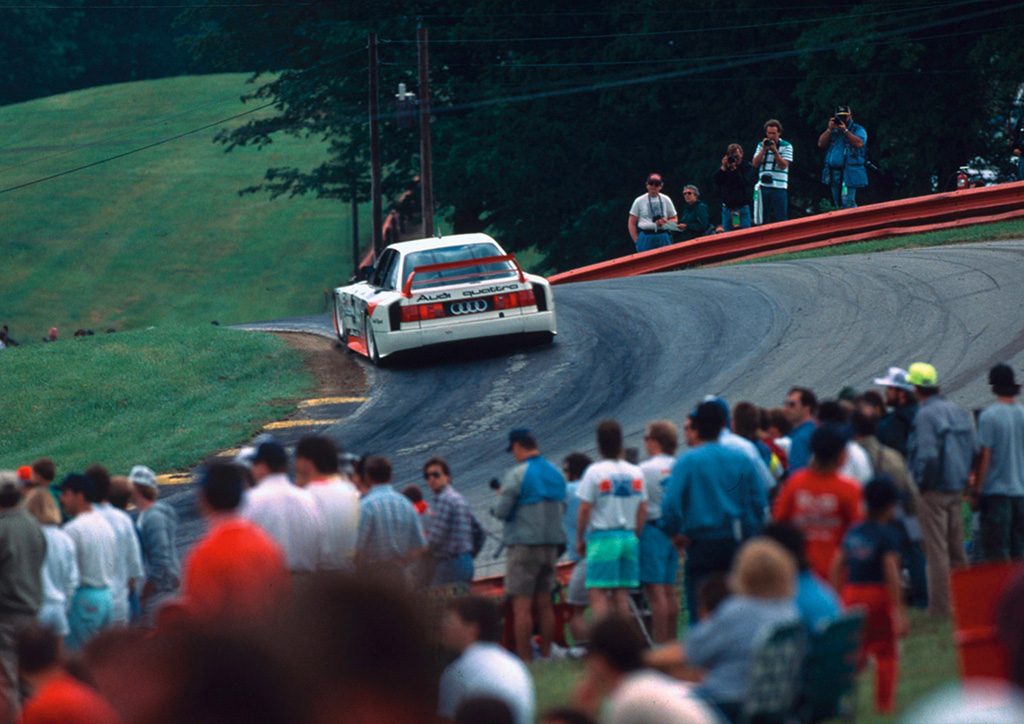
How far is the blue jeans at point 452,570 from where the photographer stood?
8.62 meters

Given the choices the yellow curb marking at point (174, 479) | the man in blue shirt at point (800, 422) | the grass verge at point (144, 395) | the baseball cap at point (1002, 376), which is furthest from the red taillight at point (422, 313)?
the baseball cap at point (1002, 376)

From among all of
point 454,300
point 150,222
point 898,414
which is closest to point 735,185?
point 454,300

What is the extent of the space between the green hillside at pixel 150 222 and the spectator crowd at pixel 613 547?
47786 mm

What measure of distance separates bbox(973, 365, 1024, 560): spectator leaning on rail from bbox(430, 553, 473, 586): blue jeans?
11.9 feet

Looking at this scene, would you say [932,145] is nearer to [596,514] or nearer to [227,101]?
[596,514]

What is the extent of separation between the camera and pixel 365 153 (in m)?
49.1

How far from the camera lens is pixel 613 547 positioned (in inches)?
337

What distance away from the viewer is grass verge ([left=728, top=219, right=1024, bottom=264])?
21891 millimetres

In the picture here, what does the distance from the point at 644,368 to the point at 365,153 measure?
113ft

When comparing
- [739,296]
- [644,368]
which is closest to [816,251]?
[739,296]

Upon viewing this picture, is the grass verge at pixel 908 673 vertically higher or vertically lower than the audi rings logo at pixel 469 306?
lower

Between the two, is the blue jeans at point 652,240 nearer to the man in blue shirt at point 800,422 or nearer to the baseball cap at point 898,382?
the baseball cap at point 898,382

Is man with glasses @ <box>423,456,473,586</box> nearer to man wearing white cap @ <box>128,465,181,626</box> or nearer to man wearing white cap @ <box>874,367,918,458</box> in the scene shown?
man wearing white cap @ <box>128,465,181,626</box>

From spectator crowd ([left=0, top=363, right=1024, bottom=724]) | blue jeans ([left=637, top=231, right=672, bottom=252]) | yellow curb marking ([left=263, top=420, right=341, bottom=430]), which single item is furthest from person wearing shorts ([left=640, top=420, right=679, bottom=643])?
blue jeans ([left=637, top=231, right=672, bottom=252])
